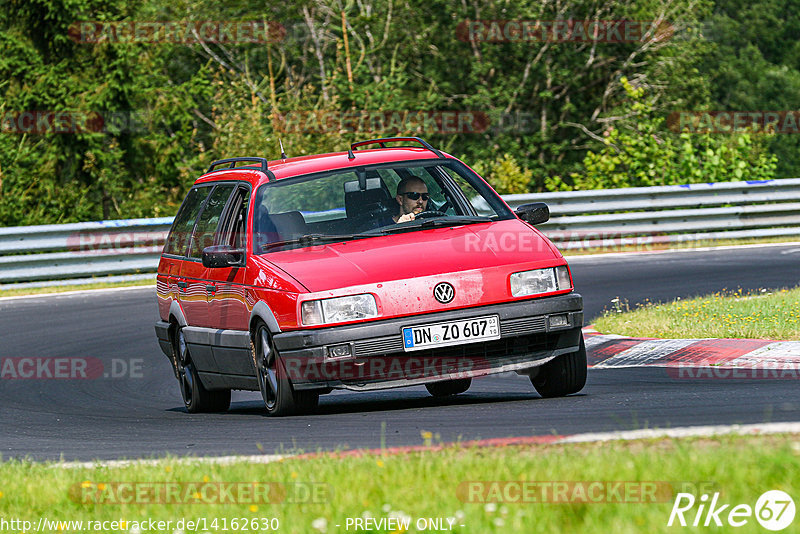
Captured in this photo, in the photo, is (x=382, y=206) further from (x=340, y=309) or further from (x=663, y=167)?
(x=663, y=167)

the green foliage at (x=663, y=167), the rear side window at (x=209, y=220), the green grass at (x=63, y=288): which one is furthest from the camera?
the green foliage at (x=663, y=167)

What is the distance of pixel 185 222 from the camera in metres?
10.4

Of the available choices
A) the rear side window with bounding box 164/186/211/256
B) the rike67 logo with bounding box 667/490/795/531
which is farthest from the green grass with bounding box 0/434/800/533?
the rear side window with bounding box 164/186/211/256

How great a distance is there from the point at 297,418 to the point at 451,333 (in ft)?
3.82

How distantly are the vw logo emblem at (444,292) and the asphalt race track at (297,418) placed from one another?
0.69m

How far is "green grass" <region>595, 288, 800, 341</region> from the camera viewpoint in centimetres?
1047

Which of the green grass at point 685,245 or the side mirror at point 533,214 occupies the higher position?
the side mirror at point 533,214

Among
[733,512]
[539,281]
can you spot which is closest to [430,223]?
[539,281]

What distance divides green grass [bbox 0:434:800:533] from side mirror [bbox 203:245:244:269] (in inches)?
102

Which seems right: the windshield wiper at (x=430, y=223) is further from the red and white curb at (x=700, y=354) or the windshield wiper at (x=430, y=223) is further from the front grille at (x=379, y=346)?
the red and white curb at (x=700, y=354)

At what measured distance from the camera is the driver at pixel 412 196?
9.05m

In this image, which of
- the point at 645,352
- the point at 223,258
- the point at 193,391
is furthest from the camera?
the point at 645,352

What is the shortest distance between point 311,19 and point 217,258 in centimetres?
3020

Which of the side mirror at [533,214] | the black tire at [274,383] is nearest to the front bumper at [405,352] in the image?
the black tire at [274,383]
